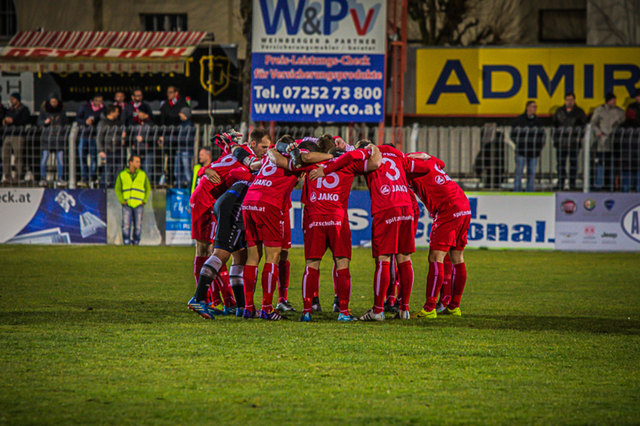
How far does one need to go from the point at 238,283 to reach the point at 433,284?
2.10 m

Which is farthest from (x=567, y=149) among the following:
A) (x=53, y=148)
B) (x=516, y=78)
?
(x=53, y=148)

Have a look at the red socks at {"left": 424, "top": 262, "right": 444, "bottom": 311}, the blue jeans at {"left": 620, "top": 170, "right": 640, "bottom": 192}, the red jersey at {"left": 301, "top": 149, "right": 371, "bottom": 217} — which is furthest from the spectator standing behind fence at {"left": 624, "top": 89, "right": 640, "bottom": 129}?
the red jersey at {"left": 301, "top": 149, "right": 371, "bottom": 217}

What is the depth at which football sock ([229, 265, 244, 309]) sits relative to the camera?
9406 millimetres

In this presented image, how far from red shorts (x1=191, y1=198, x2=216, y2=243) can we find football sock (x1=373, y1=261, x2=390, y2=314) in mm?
1994

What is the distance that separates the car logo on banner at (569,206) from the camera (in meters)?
17.6

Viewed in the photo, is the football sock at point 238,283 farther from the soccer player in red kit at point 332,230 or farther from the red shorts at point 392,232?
the red shorts at point 392,232

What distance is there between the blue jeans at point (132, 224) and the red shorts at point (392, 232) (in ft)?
33.9

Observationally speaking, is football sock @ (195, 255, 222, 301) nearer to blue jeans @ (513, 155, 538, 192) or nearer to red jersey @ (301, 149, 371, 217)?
red jersey @ (301, 149, 371, 217)

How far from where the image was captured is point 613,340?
7.89 metres

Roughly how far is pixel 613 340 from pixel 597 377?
1636mm

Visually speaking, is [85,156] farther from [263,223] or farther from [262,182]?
[263,223]

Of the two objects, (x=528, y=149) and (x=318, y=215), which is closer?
(x=318, y=215)

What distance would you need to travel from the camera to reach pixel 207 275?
888cm

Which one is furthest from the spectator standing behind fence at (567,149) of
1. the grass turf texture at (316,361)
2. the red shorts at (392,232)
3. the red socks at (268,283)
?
the red socks at (268,283)
